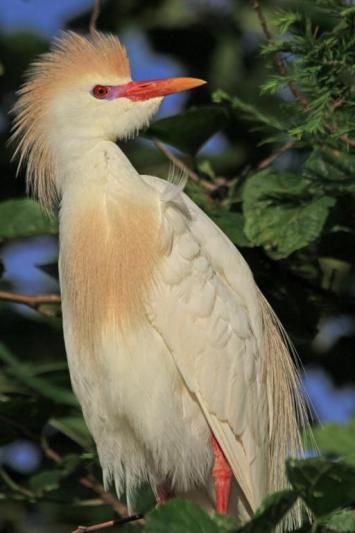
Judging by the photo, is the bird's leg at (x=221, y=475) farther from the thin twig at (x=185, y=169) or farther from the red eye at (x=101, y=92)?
the red eye at (x=101, y=92)

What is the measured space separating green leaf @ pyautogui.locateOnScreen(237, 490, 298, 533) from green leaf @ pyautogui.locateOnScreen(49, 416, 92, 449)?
191 cm

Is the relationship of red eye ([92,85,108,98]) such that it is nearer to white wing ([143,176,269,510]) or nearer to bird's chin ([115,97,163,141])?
bird's chin ([115,97,163,141])

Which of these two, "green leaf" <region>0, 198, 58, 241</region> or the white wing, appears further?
"green leaf" <region>0, 198, 58, 241</region>

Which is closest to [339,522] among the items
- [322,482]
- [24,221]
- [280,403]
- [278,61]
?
[322,482]

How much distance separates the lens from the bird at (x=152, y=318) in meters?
3.56

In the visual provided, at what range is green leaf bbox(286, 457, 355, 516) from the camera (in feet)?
8.04

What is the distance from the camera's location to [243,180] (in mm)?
4254

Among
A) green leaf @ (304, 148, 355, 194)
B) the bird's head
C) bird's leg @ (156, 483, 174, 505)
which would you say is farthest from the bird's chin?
bird's leg @ (156, 483, 174, 505)

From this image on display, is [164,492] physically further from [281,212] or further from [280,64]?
[280,64]

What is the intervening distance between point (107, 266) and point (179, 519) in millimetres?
1230

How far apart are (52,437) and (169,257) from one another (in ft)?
4.72

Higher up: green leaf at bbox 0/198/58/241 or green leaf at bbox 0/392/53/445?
green leaf at bbox 0/198/58/241

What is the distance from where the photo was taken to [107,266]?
364cm

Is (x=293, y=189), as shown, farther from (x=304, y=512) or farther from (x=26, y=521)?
(x=26, y=521)
